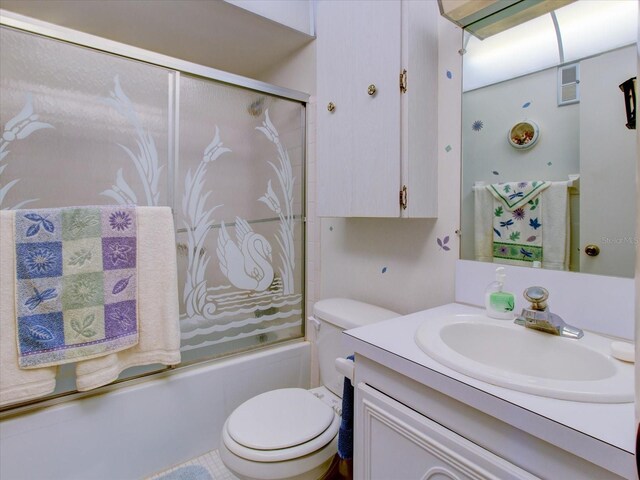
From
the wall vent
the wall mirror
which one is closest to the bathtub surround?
the wall mirror

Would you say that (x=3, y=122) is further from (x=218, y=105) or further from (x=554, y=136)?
(x=554, y=136)

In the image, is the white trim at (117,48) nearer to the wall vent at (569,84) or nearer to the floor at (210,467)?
the wall vent at (569,84)

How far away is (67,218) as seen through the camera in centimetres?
119

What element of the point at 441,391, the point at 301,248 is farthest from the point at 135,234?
the point at 441,391

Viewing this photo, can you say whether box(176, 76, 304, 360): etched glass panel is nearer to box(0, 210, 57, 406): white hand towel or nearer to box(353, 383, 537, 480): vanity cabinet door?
box(0, 210, 57, 406): white hand towel

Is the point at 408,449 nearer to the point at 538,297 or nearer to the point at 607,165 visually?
the point at 538,297

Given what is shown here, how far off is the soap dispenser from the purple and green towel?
1.27m

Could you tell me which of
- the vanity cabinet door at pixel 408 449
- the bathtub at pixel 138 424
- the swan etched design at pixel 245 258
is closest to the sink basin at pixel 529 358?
the vanity cabinet door at pixel 408 449

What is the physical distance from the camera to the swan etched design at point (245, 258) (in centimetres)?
157

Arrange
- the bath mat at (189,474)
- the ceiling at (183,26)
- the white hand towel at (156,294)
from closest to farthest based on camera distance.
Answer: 1. the white hand towel at (156,294)
2. the bath mat at (189,474)
3. the ceiling at (183,26)

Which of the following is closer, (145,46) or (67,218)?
(67,218)

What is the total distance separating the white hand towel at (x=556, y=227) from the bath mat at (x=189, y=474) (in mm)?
1566

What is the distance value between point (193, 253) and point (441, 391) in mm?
1163

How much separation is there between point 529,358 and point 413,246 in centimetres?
60
